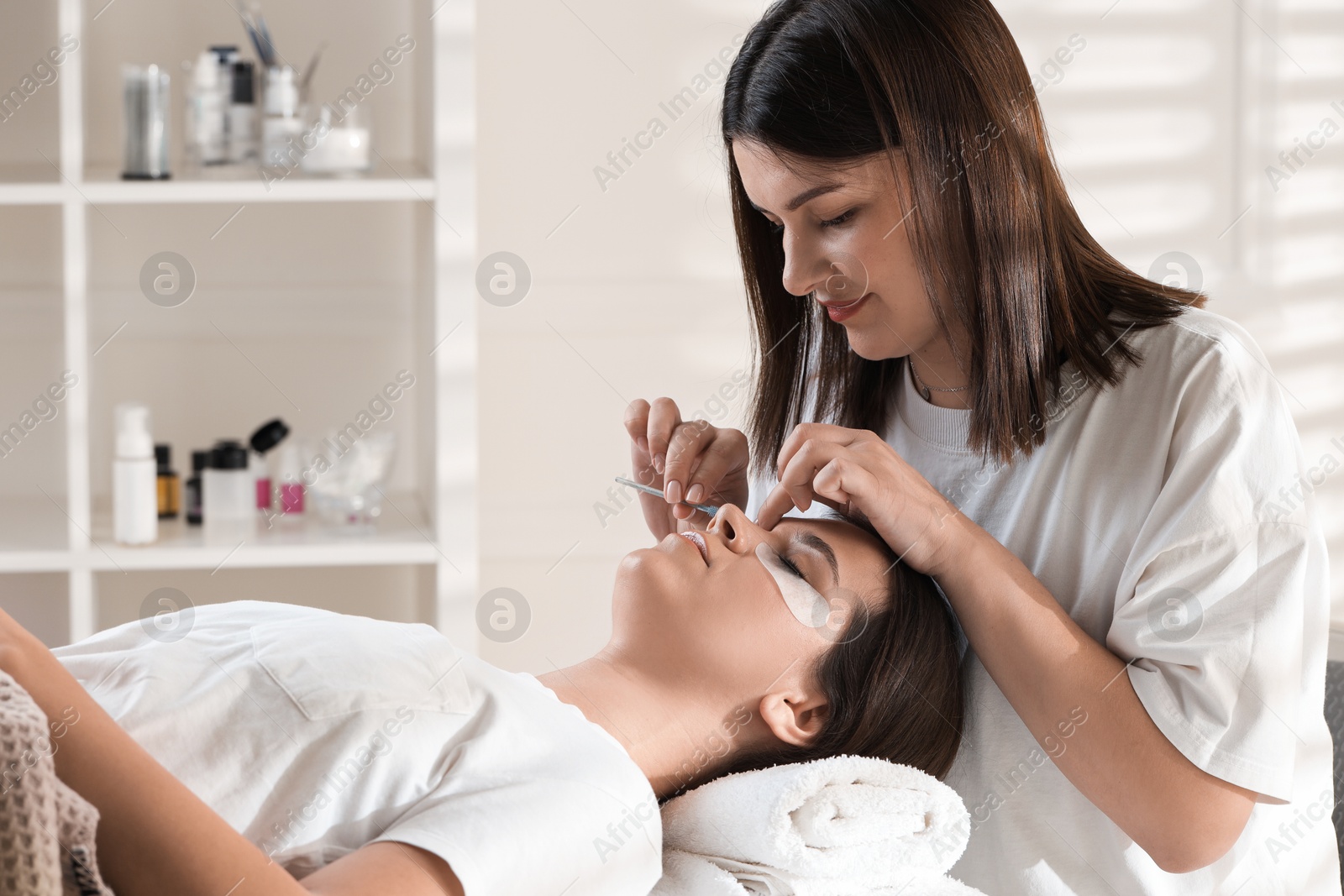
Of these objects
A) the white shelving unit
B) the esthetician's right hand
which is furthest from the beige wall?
the esthetician's right hand

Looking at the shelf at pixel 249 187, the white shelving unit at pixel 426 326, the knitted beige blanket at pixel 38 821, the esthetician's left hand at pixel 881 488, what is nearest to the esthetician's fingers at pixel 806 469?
the esthetician's left hand at pixel 881 488

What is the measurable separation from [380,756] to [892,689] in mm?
477

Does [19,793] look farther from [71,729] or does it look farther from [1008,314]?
[1008,314]

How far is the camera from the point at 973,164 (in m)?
1.04

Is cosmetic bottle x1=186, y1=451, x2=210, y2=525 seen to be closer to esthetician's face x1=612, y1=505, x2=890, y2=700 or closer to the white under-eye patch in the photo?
esthetician's face x1=612, y1=505, x2=890, y2=700

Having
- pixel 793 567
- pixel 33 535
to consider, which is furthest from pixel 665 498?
pixel 33 535

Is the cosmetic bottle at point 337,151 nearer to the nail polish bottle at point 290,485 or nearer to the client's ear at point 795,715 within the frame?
the nail polish bottle at point 290,485

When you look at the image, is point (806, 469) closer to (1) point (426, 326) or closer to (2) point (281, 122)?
(1) point (426, 326)

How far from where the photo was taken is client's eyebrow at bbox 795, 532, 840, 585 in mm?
1139

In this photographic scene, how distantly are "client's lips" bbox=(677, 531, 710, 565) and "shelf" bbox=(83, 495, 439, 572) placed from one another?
71 cm

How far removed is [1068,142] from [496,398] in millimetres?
1166

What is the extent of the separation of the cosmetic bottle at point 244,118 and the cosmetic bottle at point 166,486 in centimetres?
48

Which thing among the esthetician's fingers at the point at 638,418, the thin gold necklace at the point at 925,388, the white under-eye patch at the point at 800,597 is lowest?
the white under-eye patch at the point at 800,597

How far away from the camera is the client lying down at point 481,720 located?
723 mm
